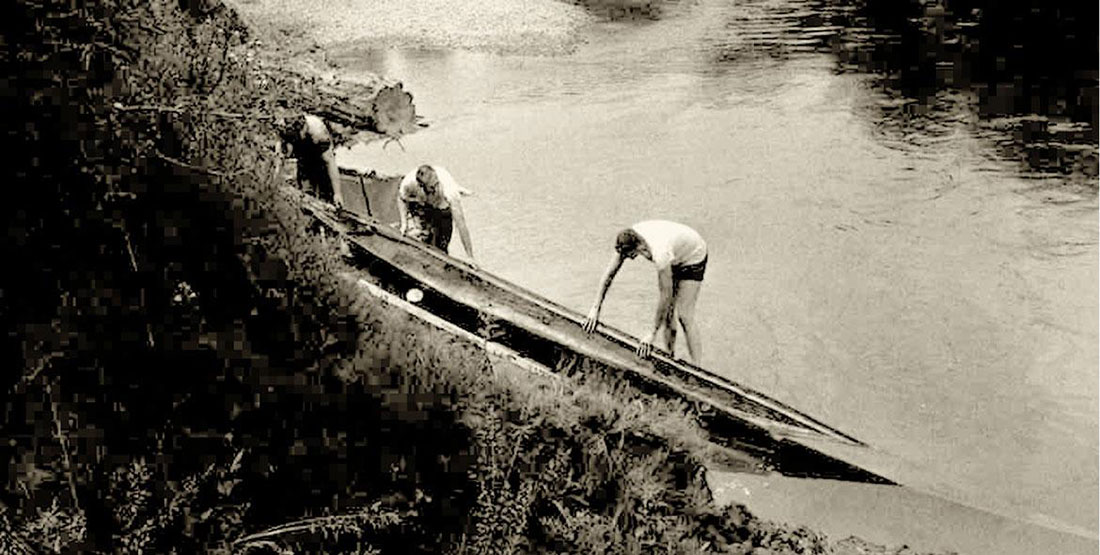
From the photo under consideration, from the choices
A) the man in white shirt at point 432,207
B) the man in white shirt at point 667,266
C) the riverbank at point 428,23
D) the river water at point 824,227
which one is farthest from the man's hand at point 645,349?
the riverbank at point 428,23

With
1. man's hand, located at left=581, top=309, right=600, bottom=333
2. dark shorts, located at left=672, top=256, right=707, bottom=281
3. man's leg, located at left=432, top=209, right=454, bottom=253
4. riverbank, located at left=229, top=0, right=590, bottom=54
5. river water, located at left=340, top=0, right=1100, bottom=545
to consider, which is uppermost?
riverbank, located at left=229, top=0, right=590, bottom=54

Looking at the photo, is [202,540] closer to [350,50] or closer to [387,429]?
[387,429]

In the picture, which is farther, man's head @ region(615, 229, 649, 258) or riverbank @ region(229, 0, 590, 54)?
riverbank @ region(229, 0, 590, 54)

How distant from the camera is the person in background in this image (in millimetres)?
7830

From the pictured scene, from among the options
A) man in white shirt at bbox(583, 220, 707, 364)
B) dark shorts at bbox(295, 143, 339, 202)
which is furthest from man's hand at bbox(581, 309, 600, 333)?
dark shorts at bbox(295, 143, 339, 202)

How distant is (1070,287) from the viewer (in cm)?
984

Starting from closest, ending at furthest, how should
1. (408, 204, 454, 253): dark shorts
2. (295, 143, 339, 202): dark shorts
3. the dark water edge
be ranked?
(408, 204, 454, 253): dark shorts
(295, 143, 339, 202): dark shorts
the dark water edge

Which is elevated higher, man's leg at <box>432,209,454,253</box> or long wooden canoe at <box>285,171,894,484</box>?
man's leg at <box>432,209,454,253</box>

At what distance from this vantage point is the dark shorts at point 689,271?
659 centimetres

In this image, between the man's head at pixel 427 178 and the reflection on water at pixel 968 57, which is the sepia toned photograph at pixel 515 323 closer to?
the man's head at pixel 427 178

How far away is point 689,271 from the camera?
21.7ft

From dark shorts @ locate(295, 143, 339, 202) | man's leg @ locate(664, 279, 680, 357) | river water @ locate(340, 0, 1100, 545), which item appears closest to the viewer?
man's leg @ locate(664, 279, 680, 357)

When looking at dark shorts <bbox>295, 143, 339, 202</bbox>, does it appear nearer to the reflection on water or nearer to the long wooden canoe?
the long wooden canoe

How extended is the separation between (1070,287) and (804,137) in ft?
18.8
